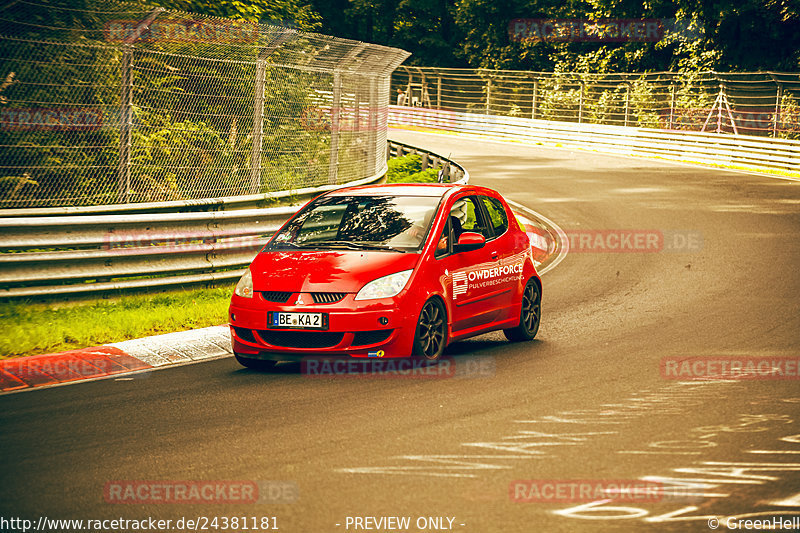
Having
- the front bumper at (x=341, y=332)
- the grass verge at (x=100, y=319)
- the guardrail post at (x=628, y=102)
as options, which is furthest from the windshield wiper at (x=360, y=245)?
the guardrail post at (x=628, y=102)

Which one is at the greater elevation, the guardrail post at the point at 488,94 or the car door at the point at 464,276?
the guardrail post at the point at 488,94

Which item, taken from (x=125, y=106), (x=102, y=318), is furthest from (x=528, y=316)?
(x=125, y=106)

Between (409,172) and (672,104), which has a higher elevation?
(672,104)

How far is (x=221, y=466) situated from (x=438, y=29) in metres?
67.7

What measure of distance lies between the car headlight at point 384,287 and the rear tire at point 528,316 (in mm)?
2075

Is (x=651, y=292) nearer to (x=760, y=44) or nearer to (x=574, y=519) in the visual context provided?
(x=574, y=519)

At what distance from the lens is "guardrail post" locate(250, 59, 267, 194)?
45.6 ft

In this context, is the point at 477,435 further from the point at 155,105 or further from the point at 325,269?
the point at 155,105

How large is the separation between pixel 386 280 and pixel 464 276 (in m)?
1.11

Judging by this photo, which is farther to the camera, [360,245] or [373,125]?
[373,125]

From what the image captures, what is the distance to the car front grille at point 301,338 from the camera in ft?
28.3

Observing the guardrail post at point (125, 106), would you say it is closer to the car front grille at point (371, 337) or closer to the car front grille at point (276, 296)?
the car front grille at point (276, 296)

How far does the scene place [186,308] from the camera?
36.8 feet

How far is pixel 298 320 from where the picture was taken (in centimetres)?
865
